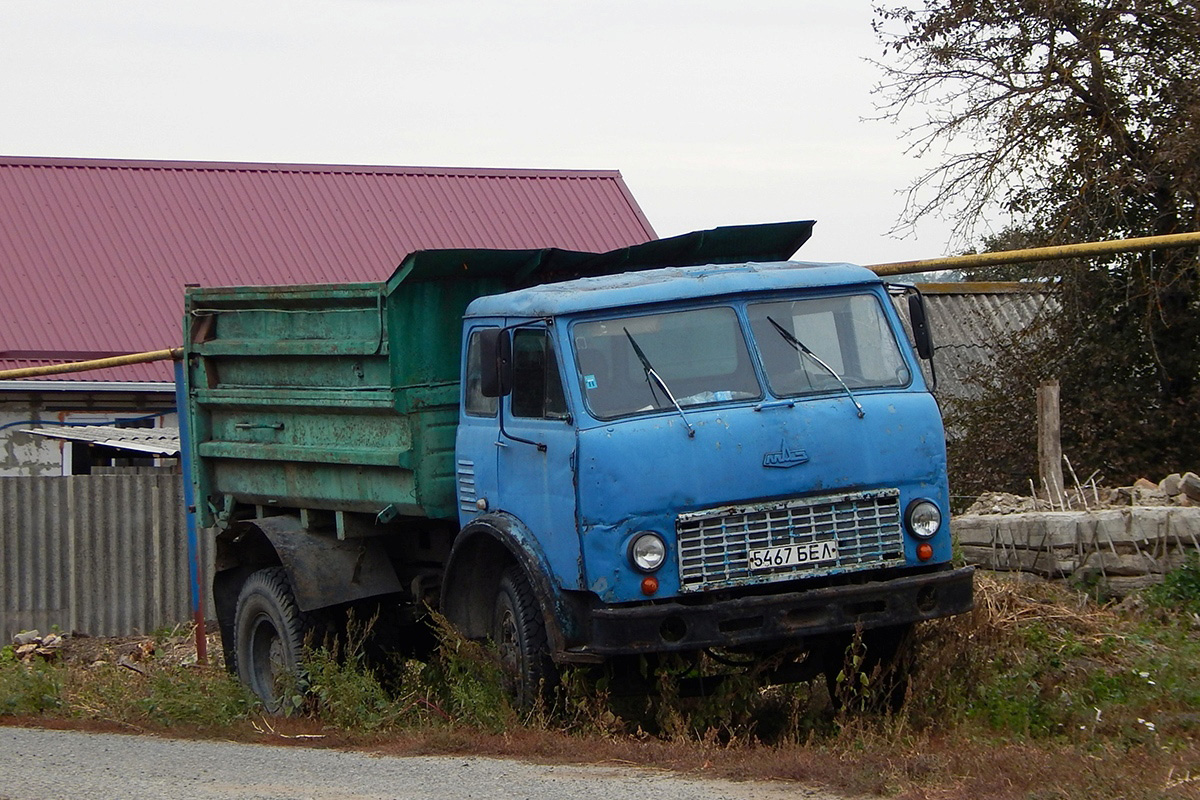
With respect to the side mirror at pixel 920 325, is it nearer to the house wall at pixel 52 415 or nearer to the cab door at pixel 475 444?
the cab door at pixel 475 444

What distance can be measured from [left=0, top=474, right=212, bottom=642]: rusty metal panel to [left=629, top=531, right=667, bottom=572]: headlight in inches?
302

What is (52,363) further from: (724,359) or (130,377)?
(724,359)

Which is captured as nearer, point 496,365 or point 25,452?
point 496,365

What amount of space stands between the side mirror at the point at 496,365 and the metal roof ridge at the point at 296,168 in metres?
16.6

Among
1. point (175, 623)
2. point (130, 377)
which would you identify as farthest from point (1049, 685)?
point (130, 377)

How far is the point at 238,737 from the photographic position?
9039 mm

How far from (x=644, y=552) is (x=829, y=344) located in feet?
4.80

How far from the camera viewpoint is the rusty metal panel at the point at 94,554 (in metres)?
13.9

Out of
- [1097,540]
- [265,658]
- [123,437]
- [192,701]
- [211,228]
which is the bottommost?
[192,701]

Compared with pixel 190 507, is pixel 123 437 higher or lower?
higher

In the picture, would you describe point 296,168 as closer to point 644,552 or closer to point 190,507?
point 190,507

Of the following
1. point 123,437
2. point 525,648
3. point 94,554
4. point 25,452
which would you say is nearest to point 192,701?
point 525,648

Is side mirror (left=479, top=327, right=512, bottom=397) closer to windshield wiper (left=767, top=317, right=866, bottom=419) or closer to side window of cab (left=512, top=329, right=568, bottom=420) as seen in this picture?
side window of cab (left=512, top=329, right=568, bottom=420)

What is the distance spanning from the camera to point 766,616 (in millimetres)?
7270
